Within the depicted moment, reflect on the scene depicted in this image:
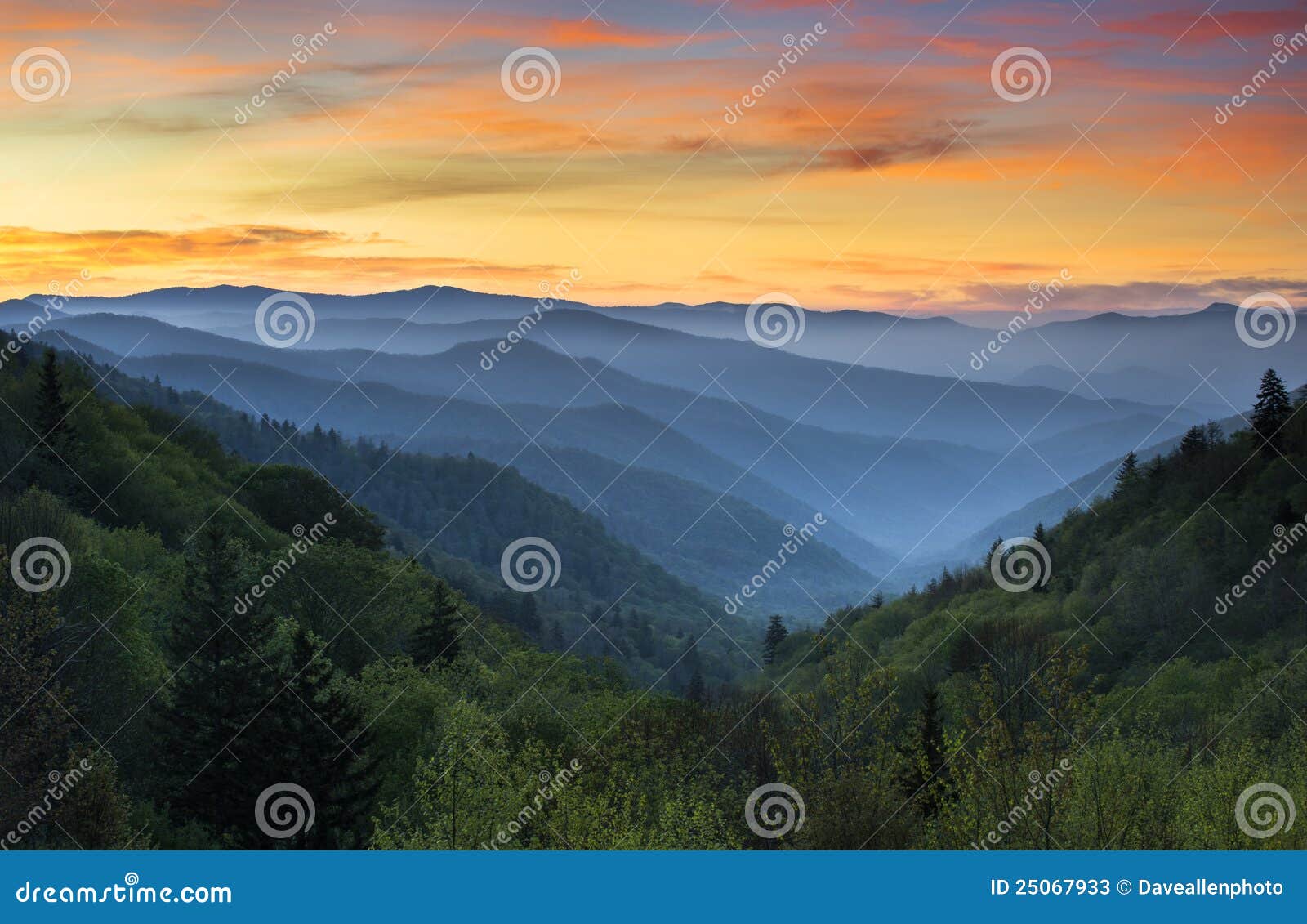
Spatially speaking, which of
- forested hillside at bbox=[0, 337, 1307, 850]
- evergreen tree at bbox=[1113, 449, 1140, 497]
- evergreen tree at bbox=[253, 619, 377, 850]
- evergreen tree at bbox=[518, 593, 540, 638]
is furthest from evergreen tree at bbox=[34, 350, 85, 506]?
evergreen tree at bbox=[1113, 449, 1140, 497]

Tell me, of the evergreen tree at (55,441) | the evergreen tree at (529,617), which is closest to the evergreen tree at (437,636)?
the evergreen tree at (55,441)

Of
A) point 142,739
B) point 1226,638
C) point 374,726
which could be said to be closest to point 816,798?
point 374,726

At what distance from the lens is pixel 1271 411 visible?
10175 cm

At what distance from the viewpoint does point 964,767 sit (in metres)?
31.2

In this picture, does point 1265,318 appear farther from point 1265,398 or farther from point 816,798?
point 1265,398

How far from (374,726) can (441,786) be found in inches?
486

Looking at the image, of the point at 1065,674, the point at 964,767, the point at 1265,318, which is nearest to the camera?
the point at 1065,674

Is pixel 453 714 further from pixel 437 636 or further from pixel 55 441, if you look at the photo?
pixel 55 441

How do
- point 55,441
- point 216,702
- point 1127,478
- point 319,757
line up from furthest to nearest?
1. point 1127,478
2. point 55,441
3. point 216,702
4. point 319,757

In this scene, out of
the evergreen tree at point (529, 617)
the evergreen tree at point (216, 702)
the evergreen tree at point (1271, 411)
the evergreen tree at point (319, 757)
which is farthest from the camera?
the evergreen tree at point (529, 617)

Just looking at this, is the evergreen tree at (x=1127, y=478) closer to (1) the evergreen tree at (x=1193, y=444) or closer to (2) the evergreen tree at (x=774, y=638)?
(1) the evergreen tree at (x=1193, y=444)

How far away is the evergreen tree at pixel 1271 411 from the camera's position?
98.2m

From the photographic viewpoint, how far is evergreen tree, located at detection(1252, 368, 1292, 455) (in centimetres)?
9819

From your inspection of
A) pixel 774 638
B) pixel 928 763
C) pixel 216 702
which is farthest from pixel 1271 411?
pixel 216 702
